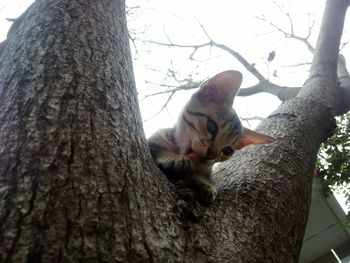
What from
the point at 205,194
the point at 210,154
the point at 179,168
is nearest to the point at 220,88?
the point at 210,154

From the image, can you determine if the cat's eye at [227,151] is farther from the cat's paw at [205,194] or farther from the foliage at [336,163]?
the foliage at [336,163]

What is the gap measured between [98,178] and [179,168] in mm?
518

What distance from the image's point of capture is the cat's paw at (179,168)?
4.24 feet

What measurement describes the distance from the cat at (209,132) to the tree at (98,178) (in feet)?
0.77

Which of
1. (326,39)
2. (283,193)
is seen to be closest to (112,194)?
(283,193)

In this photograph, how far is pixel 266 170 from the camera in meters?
1.45

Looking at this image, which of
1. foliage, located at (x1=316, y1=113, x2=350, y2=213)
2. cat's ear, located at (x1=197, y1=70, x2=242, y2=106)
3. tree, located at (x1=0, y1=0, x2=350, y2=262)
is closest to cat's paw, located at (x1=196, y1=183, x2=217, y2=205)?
tree, located at (x1=0, y1=0, x2=350, y2=262)

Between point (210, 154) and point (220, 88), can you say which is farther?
point (220, 88)

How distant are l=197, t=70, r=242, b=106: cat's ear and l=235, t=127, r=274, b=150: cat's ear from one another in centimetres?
24

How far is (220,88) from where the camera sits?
82.5 inches

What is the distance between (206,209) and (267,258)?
222 millimetres

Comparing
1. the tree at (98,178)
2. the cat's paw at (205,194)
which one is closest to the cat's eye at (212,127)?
the tree at (98,178)

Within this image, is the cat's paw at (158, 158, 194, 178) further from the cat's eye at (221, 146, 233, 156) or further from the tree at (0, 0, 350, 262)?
the cat's eye at (221, 146, 233, 156)

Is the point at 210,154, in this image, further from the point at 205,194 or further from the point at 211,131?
the point at 205,194
